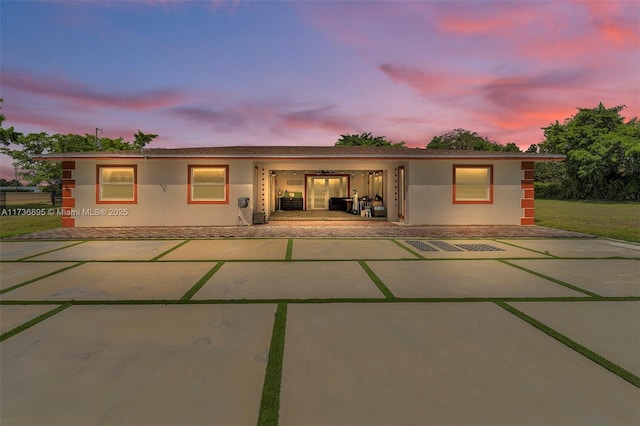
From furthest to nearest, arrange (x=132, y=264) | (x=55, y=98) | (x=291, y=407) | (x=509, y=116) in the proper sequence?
(x=509, y=116) < (x=55, y=98) < (x=132, y=264) < (x=291, y=407)

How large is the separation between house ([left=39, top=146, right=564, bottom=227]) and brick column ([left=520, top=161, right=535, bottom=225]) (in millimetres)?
35

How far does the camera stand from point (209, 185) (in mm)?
12398

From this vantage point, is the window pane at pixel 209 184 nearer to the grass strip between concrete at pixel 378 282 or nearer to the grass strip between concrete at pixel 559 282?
the grass strip between concrete at pixel 378 282

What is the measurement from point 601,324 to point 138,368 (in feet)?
14.5

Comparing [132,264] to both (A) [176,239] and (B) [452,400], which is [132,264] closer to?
(A) [176,239]

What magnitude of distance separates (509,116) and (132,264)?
24.0m

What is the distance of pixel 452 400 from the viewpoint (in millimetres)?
1962

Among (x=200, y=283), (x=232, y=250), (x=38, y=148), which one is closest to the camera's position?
(x=200, y=283)

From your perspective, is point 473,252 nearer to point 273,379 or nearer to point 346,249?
point 346,249

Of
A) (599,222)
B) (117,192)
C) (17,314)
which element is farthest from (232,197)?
(599,222)

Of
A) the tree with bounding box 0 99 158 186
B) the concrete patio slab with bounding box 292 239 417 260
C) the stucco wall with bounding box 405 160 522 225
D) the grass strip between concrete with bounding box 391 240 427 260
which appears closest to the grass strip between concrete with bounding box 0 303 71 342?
the concrete patio slab with bounding box 292 239 417 260

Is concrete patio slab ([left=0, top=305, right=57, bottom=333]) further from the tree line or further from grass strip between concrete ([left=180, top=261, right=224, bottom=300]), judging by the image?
the tree line

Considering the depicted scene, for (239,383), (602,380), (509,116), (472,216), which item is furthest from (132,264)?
(509,116)

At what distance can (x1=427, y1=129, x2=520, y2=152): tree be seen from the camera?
5312cm
